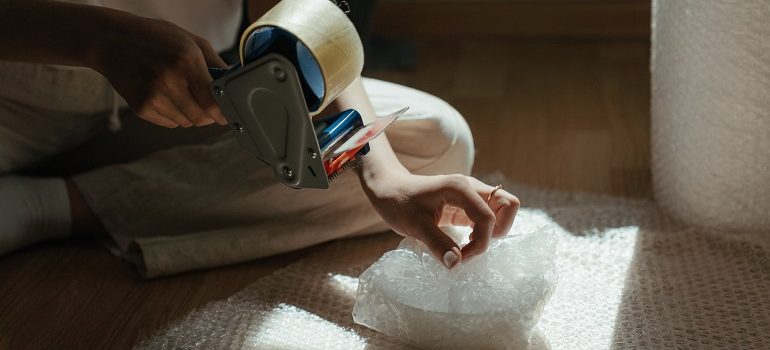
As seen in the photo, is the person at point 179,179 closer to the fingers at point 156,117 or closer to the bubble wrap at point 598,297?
the bubble wrap at point 598,297

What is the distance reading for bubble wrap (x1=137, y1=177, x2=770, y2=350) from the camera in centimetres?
84

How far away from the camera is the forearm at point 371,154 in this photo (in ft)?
2.91

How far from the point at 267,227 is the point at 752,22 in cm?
54

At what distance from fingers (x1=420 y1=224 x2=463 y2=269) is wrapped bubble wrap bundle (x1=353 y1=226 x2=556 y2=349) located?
0.8 inches

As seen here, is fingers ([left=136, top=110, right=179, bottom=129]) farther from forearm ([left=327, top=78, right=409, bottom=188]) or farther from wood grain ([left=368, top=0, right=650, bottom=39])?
wood grain ([left=368, top=0, right=650, bottom=39])

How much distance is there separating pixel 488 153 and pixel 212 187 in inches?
16.6

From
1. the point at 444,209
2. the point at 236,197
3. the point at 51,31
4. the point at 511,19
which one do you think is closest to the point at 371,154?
the point at 444,209

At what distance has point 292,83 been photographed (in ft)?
2.15

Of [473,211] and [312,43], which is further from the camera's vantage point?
[473,211]

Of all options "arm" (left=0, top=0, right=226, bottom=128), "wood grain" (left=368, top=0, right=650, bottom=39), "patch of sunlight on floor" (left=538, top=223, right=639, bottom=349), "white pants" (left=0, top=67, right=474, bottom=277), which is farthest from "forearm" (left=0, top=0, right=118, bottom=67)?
"wood grain" (left=368, top=0, right=650, bottom=39)

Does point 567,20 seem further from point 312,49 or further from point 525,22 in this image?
point 312,49

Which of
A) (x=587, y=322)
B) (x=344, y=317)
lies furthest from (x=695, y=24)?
(x=344, y=317)

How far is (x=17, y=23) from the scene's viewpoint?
76cm

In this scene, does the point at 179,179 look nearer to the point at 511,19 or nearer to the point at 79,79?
the point at 79,79
